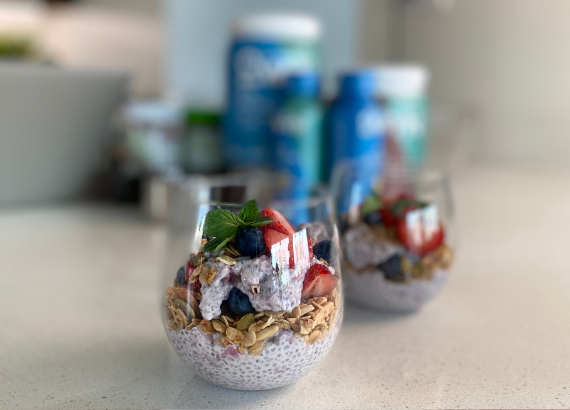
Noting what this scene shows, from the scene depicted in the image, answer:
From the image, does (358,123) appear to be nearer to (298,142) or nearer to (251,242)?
(298,142)

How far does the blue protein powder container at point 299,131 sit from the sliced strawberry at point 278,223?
0.45 meters

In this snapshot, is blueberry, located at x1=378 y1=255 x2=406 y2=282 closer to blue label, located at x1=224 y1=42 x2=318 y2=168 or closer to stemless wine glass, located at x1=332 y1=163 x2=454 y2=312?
stemless wine glass, located at x1=332 y1=163 x2=454 y2=312

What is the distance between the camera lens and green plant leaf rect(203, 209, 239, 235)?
409mm

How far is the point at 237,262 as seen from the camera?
1.31 feet

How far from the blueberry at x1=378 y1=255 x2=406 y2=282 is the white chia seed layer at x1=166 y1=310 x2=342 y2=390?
0.16 meters

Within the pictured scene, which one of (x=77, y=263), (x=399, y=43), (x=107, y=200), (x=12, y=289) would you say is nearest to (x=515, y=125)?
(x=399, y=43)

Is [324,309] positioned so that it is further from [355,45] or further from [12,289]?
[355,45]

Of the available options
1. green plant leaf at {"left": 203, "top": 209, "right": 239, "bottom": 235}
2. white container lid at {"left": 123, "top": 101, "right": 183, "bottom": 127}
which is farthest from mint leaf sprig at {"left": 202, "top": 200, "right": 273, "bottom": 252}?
white container lid at {"left": 123, "top": 101, "right": 183, "bottom": 127}

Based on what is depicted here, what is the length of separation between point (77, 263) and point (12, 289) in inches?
4.8

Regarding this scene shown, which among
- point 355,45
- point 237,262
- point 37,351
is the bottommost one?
point 37,351

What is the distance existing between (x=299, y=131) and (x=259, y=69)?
130mm

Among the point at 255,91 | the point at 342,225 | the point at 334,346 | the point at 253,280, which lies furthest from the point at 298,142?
the point at 253,280

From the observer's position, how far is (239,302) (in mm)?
391

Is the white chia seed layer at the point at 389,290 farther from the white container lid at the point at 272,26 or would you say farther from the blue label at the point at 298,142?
the white container lid at the point at 272,26
